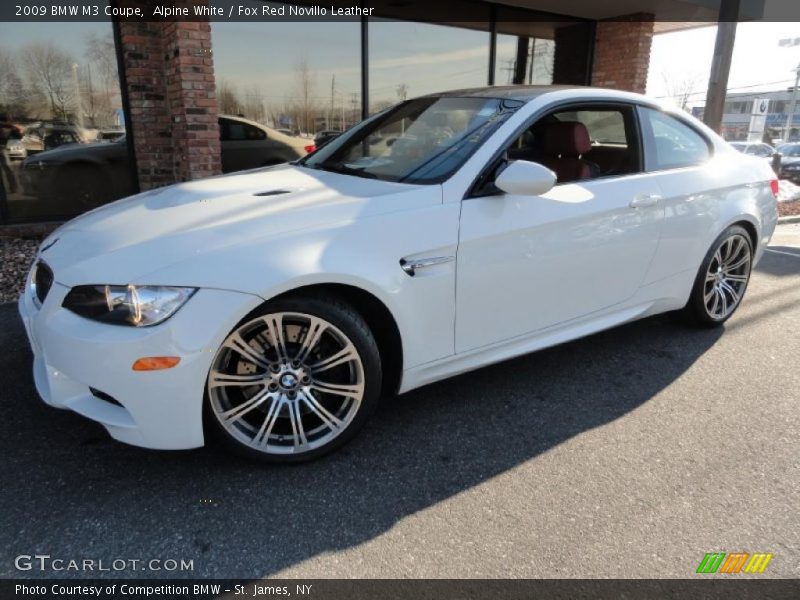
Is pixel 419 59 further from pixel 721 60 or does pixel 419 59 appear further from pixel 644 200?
pixel 644 200

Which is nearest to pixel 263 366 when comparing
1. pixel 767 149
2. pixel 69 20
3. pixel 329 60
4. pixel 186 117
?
pixel 186 117

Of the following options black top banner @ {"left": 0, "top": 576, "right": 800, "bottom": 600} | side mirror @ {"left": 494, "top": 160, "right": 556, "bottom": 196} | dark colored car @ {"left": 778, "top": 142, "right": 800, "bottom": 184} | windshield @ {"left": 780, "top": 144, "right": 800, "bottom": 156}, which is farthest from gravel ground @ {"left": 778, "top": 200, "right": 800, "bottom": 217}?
windshield @ {"left": 780, "top": 144, "right": 800, "bottom": 156}

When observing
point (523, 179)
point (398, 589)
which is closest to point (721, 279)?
point (523, 179)

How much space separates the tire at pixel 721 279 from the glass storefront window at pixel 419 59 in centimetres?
480

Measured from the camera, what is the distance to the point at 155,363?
2125 millimetres

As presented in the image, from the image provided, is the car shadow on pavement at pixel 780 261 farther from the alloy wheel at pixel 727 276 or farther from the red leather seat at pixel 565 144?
the red leather seat at pixel 565 144

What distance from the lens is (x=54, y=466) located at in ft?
8.18

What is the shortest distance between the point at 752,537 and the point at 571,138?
7.63 feet

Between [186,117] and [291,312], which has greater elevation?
[186,117]

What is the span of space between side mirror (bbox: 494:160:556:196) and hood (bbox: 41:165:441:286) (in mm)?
308

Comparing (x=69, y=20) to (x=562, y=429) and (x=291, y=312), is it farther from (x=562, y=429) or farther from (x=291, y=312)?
(x=562, y=429)

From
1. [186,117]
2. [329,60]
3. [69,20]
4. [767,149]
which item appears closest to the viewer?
[186,117]

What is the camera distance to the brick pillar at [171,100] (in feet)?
18.3

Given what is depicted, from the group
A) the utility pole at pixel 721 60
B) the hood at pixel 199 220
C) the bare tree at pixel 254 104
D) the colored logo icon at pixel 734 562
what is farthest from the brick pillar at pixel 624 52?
the colored logo icon at pixel 734 562
